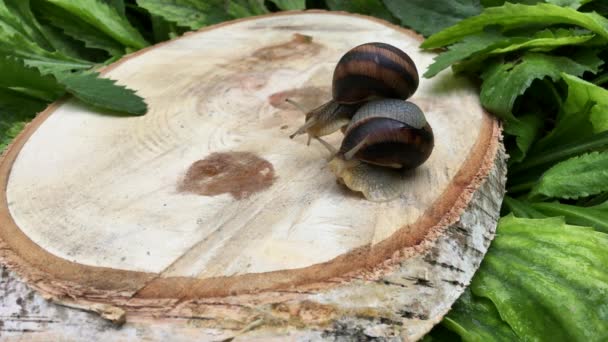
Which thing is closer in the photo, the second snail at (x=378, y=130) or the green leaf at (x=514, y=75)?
the second snail at (x=378, y=130)

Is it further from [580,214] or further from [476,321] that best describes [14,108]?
[580,214]

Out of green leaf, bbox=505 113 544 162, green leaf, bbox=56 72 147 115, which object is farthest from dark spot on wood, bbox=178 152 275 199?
green leaf, bbox=505 113 544 162

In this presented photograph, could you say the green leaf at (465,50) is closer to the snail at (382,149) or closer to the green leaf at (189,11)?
the snail at (382,149)

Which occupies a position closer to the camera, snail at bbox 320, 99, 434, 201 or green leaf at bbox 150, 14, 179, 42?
snail at bbox 320, 99, 434, 201

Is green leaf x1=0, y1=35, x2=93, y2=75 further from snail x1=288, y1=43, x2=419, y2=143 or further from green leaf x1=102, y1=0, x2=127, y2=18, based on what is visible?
snail x1=288, y1=43, x2=419, y2=143

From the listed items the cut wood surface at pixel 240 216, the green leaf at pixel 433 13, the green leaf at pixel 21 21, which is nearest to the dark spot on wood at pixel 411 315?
the cut wood surface at pixel 240 216

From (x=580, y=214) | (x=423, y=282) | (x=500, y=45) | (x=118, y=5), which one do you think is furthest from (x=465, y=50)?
(x=118, y=5)
